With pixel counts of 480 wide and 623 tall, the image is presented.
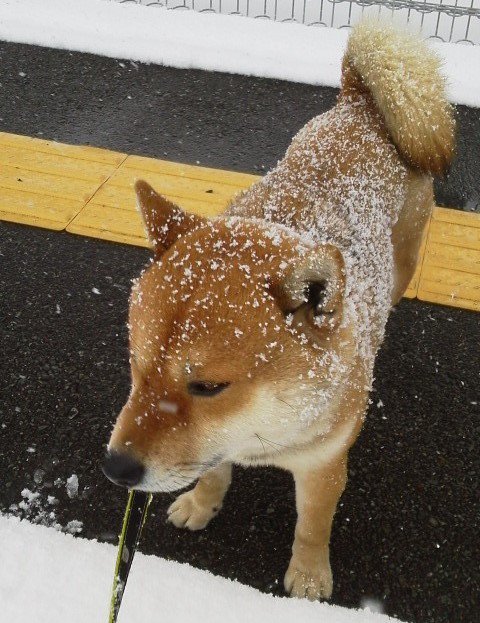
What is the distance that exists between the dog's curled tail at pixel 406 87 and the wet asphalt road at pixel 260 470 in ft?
3.18

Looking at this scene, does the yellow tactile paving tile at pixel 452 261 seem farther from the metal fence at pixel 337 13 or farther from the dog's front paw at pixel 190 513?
the metal fence at pixel 337 13

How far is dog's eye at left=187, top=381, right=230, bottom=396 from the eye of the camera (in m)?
1.54

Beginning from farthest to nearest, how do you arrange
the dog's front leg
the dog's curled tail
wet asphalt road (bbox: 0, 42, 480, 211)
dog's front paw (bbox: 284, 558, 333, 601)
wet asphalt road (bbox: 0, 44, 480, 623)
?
wet asphalt road (bbox: 0, 42, 480, 211), the dog's curled tail, wet asphalt road (bbox: 0, 44, 480, 623), dog's front paw (bbox: 284, 558, 333, 601), the dog's front leg

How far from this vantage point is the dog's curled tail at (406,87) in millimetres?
2518

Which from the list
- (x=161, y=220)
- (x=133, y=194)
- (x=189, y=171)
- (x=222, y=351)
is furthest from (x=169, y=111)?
(x=222, y=351)

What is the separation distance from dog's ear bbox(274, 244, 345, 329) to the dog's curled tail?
1.15 meters

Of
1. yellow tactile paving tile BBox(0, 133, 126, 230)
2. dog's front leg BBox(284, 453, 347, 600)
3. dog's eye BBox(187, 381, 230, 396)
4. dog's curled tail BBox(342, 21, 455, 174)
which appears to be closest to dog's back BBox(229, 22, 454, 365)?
dog's curled tail BBox(342, 21, 455, 174)

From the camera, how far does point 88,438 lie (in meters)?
2.71

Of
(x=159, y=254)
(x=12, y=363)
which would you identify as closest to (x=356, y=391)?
(x=159, y=254)

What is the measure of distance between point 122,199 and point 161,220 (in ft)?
7.10

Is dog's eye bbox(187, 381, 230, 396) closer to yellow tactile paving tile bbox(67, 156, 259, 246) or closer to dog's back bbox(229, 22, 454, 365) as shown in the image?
dog's back bbox(229, 22, 454, 365)

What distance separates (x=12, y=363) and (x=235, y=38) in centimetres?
367

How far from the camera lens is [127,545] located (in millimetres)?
1818

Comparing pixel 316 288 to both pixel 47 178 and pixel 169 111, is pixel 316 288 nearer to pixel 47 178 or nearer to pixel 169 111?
pixel 47 178
